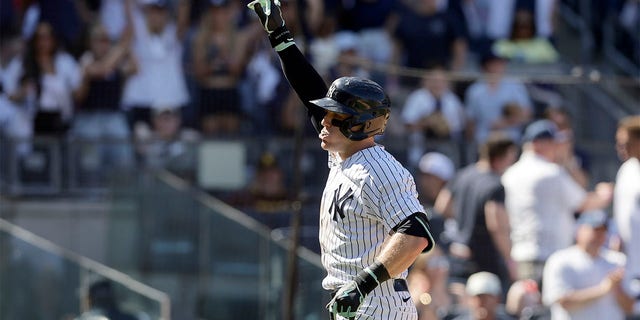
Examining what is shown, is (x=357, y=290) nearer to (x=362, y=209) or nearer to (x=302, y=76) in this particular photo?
(x=362, y=209)

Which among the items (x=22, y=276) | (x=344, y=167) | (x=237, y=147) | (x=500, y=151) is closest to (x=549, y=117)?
(x=500, y=151)

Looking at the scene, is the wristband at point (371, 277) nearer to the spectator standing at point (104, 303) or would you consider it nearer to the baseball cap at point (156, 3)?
the spectator standing at point (104, 303)

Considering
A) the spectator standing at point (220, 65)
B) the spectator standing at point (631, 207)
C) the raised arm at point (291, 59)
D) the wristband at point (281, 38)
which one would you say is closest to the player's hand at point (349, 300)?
the raised arm at point (291, 59)

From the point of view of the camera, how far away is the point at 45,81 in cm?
1288

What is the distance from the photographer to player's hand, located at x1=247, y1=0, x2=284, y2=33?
Answer: 624 cm

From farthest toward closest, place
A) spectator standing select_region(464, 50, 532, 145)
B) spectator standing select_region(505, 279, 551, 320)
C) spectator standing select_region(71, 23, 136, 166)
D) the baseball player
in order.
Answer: spectator standing select_region(71, 23, 136, 166), spectator standing select_region(464, 50, 532, 145), spectator standing select_region(505, 279, 551, 320), the baseball player

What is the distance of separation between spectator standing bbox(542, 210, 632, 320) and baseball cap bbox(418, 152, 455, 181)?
1580mm

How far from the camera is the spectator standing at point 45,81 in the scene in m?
12.6

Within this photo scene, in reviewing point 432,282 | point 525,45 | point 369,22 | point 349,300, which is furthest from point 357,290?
point 525,45

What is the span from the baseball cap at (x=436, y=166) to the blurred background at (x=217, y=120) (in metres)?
0.18

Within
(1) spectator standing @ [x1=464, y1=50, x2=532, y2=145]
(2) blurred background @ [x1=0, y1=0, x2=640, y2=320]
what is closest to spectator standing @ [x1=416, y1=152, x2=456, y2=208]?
(2) blurred background @ [x1=0, y1=0, x2=640, y2=320]

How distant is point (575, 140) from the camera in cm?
1179

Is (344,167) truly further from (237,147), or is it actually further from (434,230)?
(237,147)

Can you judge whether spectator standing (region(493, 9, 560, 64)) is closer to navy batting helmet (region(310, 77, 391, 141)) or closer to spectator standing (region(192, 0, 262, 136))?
spectator standing (region(192, 0, 262, 136))
